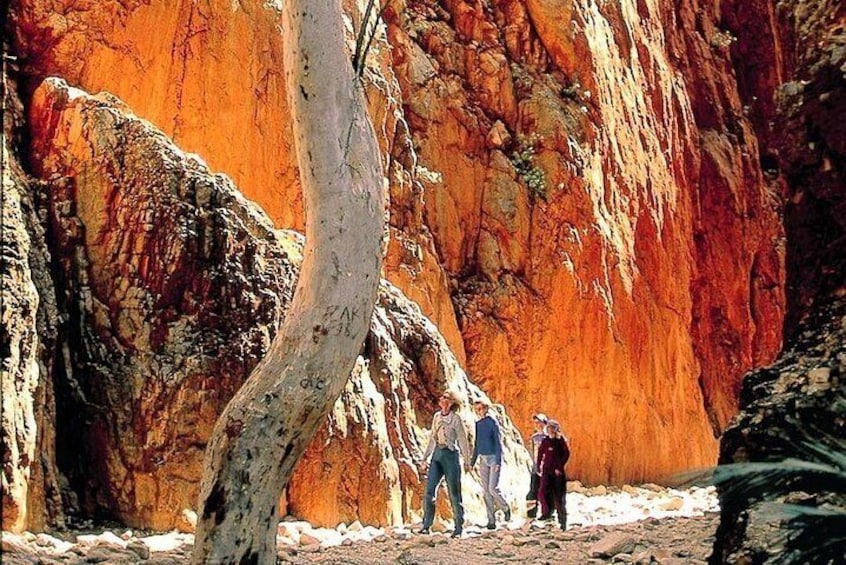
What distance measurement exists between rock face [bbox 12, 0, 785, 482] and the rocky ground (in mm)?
8238

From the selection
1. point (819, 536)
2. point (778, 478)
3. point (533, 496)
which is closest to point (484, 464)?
point (533, 496)

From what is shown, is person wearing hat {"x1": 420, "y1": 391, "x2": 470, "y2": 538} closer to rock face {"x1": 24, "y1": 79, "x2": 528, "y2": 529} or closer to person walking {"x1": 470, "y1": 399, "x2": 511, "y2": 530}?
rock face {"x1": 24, "y1": 79, "x2": 528, "y2": 529}

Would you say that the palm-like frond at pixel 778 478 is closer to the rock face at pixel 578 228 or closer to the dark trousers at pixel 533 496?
the dark trousers at pixel 533 496

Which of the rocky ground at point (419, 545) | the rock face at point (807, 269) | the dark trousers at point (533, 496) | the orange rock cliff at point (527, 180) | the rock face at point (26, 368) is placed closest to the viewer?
the rock face at point (807, 269)

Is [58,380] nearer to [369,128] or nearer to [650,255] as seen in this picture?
[369,128]

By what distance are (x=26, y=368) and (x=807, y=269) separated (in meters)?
6.45

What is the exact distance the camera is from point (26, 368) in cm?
755

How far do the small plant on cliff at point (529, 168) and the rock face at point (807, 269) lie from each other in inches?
541

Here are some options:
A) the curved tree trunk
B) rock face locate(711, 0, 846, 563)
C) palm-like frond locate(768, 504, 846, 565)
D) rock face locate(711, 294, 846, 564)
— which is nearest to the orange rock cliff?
the curved tree trunk

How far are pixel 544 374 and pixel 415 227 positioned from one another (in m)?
4.48

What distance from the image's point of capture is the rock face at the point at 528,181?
15.3 m

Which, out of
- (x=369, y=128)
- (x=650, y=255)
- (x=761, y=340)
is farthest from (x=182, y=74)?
(x=761, y=340)

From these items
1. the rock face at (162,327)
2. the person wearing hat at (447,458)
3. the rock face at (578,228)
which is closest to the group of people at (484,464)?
the person wearing hat at (447,458)

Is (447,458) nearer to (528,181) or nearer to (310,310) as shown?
(310,310)
